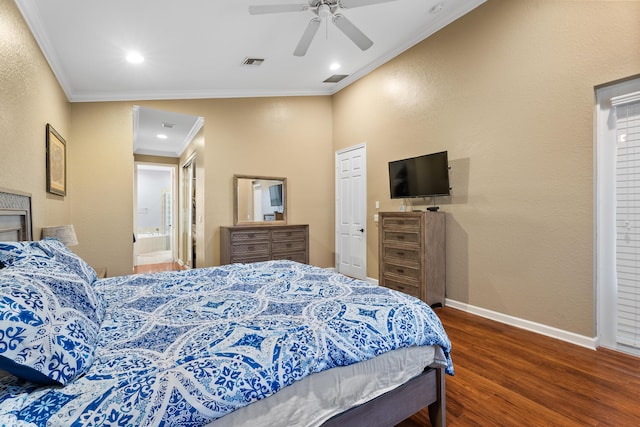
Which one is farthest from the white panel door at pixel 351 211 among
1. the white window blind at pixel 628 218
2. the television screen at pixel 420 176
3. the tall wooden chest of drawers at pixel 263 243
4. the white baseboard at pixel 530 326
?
the white window blind at pixel 628 218

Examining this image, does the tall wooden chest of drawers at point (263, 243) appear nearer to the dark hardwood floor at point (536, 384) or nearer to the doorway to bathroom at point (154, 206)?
the dark hardwood floor at point (536, 384)

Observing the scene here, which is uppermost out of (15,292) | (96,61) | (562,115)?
(96,61)

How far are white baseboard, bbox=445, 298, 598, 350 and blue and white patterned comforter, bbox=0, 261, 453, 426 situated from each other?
1.75 metres

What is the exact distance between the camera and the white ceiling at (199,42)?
2.76m

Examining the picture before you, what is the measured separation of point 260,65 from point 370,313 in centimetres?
369

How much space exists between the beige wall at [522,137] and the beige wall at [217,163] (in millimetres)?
1946

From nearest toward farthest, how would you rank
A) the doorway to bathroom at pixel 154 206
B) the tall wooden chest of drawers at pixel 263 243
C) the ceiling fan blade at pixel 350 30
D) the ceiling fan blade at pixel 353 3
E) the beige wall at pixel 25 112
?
the beige wall at pixel 25 112, the ceiling fan blade at pixel 353 3, the ceiling fan blade at pixel 350 30, the tall wooden chest of drawers at pixel 263 243, the doorway to bathroom at pixel 154 206

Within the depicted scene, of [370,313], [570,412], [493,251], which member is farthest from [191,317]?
[493,251]

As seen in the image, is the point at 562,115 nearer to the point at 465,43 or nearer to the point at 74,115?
the point at 465,43

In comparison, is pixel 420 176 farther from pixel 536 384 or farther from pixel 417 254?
pixel 536 384

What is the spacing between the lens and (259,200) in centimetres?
Result: 502

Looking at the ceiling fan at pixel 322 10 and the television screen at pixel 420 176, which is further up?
the ceiling fan at pixel 322 10

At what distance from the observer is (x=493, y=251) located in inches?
123

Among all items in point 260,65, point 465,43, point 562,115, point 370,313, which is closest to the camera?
point 370,313
